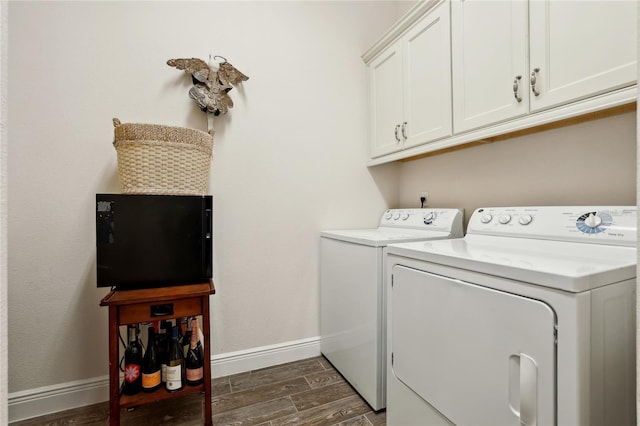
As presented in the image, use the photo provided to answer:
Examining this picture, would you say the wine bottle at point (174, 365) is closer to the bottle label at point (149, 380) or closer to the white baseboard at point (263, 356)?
the bottle label at point (149, 380)

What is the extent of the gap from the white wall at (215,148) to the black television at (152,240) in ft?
1.34

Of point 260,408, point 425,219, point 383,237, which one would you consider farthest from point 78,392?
point 425,219

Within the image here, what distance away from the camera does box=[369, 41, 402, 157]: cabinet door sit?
190cm

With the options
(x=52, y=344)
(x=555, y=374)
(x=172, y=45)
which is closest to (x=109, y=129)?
(x=172, y=45)

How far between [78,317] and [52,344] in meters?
0.16

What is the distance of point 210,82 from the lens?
170cm

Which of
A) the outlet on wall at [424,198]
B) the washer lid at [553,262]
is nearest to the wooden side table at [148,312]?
the washer lid at [553,262]

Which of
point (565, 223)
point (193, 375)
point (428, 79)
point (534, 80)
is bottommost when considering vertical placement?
point (193, 375)

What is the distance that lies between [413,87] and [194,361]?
1931 mm

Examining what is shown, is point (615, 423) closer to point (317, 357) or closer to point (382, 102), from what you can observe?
point (317, 357)

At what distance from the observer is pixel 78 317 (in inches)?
59.9

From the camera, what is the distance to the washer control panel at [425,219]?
1699 mm

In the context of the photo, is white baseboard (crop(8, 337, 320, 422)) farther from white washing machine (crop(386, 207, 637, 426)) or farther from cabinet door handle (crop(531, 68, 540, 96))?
cabinet door handle (crop(531, 68, 540, 96))

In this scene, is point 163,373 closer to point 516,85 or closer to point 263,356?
point 263,356
